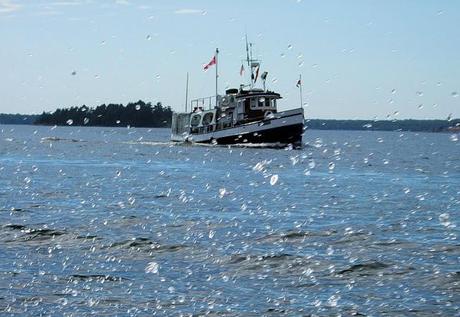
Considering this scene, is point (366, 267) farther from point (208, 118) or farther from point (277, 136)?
point (208, 118)

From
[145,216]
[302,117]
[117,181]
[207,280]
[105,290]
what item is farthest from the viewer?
[302,117]

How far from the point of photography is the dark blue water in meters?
13.2

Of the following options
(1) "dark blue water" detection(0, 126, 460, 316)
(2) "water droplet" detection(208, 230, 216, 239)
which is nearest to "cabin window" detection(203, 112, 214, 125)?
(1) "dark blue water" detection(0, 126, 460, 316)

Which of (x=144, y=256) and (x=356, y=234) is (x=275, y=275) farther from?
(x=356, y=234)

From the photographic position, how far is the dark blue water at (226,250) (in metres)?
13.2

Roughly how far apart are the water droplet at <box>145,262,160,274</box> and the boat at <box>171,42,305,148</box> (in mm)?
52413

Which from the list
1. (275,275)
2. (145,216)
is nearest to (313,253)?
(275,275)

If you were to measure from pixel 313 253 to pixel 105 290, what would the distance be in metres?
5.47

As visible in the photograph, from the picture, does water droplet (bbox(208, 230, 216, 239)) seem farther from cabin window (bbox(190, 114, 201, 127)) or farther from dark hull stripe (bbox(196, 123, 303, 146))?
cabin window (bbox(190, 114, 201, 127))

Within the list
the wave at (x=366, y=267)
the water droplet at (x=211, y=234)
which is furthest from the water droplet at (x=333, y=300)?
the water droplet at (x=211, y=234)

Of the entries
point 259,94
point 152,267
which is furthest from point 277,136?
point 152,267

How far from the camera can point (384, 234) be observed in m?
21.0

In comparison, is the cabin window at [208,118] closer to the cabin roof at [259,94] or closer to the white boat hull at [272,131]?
the white boat hull at [272,131]

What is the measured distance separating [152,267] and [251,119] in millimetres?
54609
